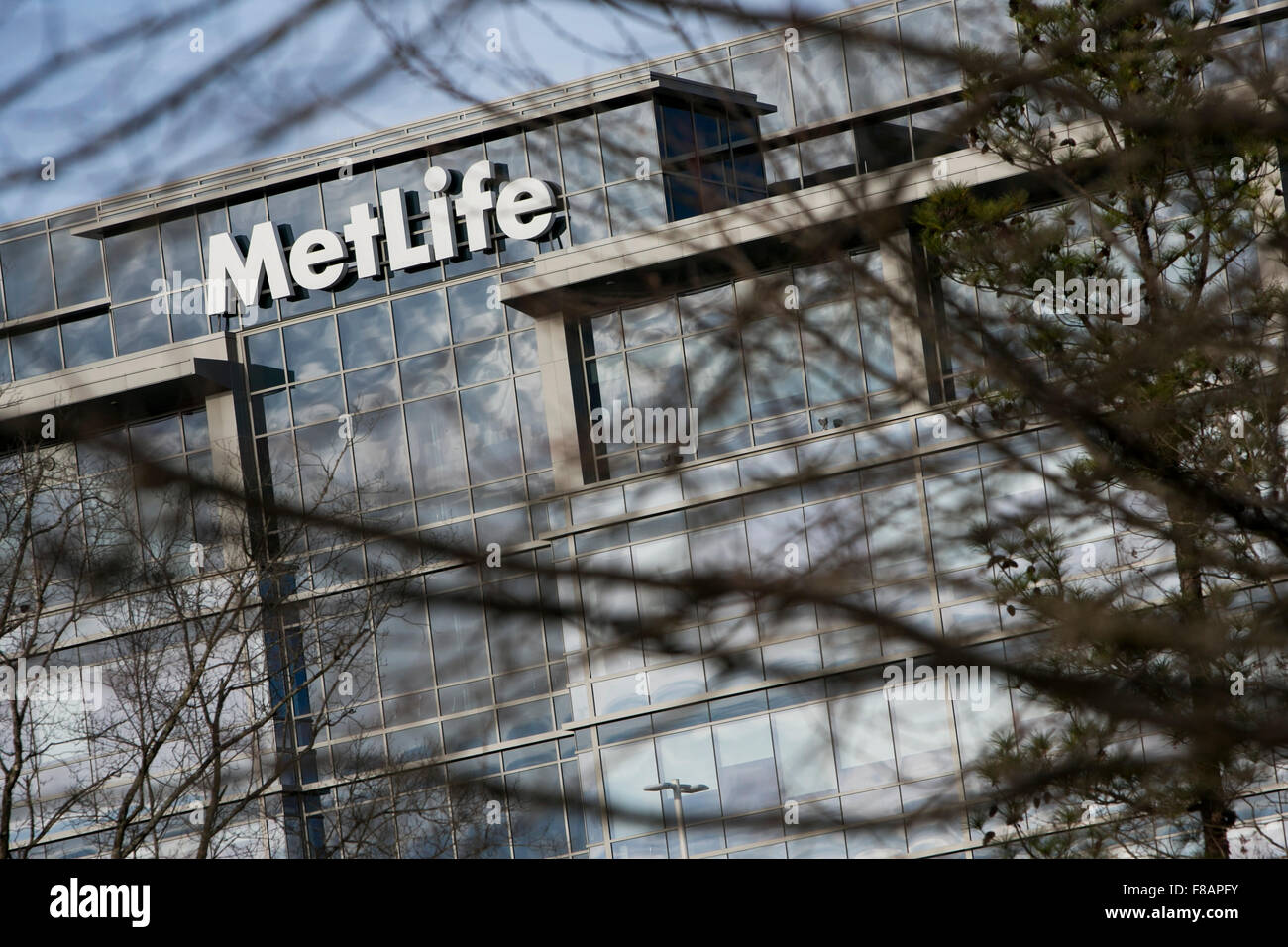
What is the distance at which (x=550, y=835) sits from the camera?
69.7ft

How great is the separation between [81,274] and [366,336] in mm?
24836

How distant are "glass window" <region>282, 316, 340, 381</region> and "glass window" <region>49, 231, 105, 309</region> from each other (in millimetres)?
24668

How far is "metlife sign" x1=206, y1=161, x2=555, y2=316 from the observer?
25516 millimetres

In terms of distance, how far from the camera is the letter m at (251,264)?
25.4 metres

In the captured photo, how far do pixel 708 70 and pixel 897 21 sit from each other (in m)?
0.35

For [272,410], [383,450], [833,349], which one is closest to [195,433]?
[833,349]

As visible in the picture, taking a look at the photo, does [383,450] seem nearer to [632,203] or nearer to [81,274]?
[632,203]

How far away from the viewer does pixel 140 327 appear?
88.9 feet

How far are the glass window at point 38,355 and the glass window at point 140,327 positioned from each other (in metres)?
1.14

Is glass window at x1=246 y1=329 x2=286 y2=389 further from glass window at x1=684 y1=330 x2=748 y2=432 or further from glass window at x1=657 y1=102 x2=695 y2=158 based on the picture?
glass window at x1=684 y1=330 x2=748 y2=432

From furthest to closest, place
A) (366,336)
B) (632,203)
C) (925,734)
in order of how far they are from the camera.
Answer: (366,336) → (925,734) → (632,203)

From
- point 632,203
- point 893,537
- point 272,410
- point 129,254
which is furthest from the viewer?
point 272,410

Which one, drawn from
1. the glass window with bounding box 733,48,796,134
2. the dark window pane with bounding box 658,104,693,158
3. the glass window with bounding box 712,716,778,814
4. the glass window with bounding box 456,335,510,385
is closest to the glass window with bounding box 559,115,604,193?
the dark window pane with bounding box 658,104,693,158
